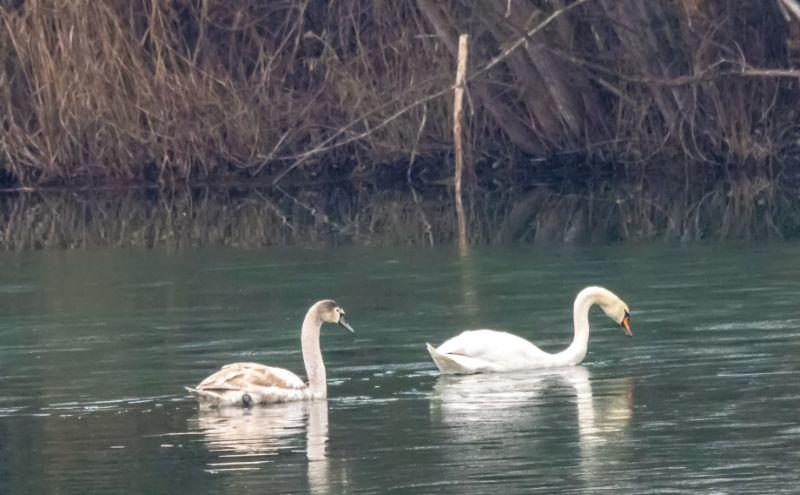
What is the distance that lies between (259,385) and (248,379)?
0.08 metres

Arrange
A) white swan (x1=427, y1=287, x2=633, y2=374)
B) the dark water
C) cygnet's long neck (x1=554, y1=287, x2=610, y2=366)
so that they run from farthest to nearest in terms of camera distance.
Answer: cygnet's long neck (x1=554, y1=287, x2=610, y2=366) → white swan (x1=427, y1=287, x2=633, y2=374) → the dark water

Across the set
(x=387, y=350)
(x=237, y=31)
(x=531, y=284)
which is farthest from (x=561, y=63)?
(x=387, y=350)

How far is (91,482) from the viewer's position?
8.48 metres

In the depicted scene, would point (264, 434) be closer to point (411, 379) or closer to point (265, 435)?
point (265, 435)

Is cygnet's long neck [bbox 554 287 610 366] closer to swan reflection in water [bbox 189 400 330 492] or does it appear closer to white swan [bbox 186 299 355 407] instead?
white swan [bbox 186 299 355 407]

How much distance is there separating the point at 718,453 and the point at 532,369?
3.04 m

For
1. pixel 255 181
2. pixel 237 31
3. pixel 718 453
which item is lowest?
pixel 718 453

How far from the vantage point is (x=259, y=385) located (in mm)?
10414

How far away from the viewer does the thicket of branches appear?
2533cm

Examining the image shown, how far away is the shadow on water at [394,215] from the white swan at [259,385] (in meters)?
8.20

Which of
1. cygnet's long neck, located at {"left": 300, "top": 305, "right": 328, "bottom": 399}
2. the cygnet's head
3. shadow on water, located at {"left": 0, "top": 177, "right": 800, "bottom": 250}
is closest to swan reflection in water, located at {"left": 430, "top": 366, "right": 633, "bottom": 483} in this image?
cygnet's long neck, located at {"left": 300, "top": 305, "right": 328, "bottom": 399}

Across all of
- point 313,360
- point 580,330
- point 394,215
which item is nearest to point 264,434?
point 313,360

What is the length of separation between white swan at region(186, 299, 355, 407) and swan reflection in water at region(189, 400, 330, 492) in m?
0.05

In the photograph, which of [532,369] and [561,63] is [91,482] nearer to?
[532,369]
